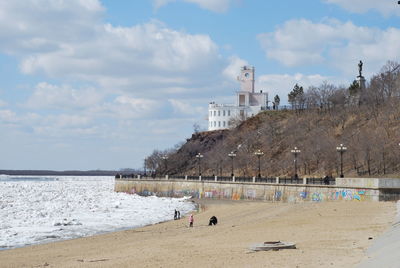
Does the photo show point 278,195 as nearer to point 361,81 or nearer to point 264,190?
point 264,190

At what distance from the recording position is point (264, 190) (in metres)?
71.6

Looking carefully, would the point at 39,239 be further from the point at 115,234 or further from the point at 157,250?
the point at 157,250

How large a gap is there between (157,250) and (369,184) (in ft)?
86.8

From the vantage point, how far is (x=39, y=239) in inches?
1576

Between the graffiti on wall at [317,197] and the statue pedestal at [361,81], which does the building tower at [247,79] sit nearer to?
the statue pedestal at [361,81]

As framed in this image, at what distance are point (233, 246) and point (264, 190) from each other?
45.7 meters

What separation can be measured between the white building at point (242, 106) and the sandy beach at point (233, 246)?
106634 mm

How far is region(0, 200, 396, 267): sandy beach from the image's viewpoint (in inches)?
835

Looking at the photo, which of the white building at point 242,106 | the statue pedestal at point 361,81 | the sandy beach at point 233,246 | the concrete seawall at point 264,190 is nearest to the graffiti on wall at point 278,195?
the concrete seawall at point 264,190

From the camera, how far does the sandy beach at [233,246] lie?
21203 millimetres

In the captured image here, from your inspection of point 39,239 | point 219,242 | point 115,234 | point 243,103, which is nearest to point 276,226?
point 219,242

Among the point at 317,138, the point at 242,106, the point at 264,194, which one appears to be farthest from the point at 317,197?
the point at 242,106

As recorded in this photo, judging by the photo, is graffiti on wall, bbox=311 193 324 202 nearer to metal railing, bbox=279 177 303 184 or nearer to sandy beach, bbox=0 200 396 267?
metal railing, bbox=279 177 303 184

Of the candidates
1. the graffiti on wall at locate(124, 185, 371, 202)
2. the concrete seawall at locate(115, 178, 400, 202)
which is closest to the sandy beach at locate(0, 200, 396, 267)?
the concrete seawall at locate(115, 178, 400, 202)
